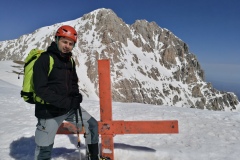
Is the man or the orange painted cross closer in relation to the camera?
the man

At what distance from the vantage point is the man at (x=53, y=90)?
4832 millimetres

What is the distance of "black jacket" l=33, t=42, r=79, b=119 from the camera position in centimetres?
479

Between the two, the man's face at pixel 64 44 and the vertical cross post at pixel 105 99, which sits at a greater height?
the man's face at pixel 64 44

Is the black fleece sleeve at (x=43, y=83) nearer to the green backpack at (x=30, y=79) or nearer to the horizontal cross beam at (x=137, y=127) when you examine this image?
the green backpack at (x=30, y=79)

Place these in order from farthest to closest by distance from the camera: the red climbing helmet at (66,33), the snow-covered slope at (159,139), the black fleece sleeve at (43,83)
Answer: the snow-covered slope at (159,139) < the red climbing helmet at (66,33) < the black fleece sleeve at (43,83)

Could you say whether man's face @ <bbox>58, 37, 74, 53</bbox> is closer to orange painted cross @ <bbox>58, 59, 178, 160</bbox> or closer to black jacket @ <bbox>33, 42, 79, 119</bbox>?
black jacket @ <bbox>33, 42, 79, 119</bbox>

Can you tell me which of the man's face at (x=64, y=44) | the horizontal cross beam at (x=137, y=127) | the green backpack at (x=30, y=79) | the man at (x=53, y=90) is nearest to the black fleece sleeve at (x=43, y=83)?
the man at (x=53, y=90)

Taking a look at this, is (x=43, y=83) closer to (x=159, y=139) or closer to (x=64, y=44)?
(x=64, y=44)

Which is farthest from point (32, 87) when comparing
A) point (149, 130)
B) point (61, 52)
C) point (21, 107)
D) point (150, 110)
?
point (21, 107)

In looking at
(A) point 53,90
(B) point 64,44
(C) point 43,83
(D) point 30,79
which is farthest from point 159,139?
(D) point 30,79

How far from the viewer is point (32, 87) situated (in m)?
4.98

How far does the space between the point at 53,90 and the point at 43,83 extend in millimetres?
355

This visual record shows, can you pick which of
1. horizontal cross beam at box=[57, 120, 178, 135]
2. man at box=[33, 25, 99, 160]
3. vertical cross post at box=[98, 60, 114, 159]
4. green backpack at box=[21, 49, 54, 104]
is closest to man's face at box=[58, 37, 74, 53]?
man at box=[33, 25, 99, 160]

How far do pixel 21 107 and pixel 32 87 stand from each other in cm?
910
